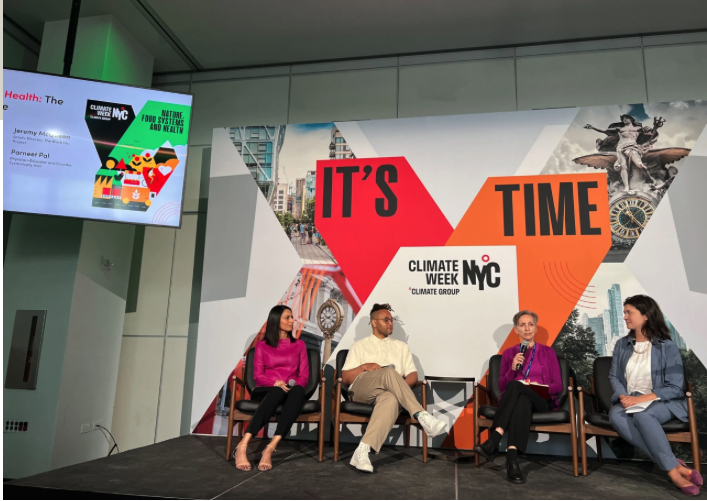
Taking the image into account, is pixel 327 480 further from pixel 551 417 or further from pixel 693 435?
pixel 693 435

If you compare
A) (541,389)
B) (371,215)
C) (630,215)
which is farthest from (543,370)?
(371,215)

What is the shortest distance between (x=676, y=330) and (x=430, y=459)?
227 centimetres

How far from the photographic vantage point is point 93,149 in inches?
180

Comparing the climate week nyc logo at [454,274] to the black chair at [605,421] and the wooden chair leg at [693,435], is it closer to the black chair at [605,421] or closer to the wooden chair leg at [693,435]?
the black chair at [605,421]

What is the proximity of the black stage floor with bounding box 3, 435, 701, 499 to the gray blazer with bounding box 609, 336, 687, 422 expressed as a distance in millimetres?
495

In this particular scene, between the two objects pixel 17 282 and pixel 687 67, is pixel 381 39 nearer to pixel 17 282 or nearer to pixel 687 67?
pixel 687 67

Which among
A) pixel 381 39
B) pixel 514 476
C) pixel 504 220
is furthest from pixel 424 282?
pixel 381 39

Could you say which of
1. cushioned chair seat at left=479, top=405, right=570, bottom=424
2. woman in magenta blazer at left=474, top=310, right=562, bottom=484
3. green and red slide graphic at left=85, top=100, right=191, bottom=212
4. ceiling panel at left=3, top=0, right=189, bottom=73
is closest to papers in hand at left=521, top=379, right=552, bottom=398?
woman in magenta blazer at left=474, top=310, right=562, bottom=484

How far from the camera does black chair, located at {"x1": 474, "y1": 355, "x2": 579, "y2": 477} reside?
3.71 metres

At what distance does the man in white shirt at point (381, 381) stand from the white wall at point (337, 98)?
158 cm

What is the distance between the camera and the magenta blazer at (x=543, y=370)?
4.07 metres

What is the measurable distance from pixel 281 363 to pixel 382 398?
2.98ft

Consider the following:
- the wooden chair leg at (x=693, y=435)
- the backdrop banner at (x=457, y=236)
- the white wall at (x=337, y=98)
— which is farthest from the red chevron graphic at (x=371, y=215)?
the wooden chair leg at (x=693, y=435)

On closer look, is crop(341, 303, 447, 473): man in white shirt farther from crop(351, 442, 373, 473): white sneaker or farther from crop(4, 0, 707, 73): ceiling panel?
crop(4, 0, 707, 73): ceiling panel
